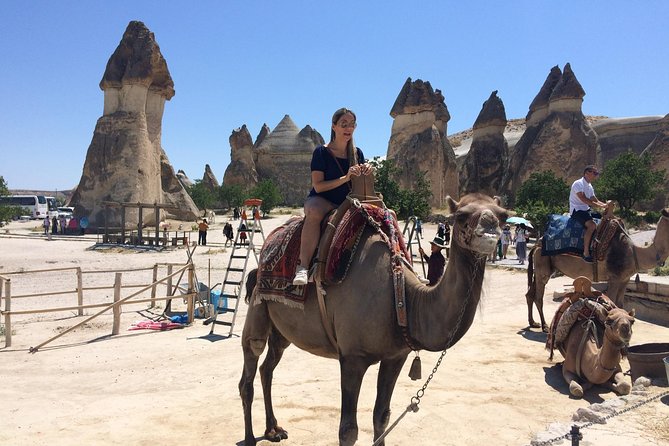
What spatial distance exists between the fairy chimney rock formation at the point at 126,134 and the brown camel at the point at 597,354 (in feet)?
116

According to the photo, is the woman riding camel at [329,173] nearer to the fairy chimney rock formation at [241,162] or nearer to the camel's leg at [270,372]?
the camel's leg at [270,372]

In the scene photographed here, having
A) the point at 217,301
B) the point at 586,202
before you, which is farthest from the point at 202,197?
the point at 586,202

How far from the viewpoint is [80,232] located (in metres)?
35.8

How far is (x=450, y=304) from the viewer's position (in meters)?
3.22

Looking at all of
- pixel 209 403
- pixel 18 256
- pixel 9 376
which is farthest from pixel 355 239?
pixel 18 256

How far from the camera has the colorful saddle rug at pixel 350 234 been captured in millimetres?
3676

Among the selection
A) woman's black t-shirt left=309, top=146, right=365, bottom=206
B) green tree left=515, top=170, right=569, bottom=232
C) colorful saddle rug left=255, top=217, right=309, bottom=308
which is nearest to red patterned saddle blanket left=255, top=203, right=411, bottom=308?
colorful saddle rug left=255, top=217, right=309, bottom=308

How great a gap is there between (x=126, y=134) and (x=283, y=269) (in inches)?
1485

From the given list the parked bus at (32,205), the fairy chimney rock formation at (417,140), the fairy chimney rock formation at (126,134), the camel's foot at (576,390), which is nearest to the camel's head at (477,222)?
the camel's foot at (576,390)

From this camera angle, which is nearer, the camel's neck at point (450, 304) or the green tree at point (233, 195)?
the camel's neck at point (450, 304)

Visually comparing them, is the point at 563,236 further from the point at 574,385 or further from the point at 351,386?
the point at 351,386

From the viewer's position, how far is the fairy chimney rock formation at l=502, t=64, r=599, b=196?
39.0 metres

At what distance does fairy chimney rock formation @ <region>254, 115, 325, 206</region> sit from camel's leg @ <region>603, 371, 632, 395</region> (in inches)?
2186

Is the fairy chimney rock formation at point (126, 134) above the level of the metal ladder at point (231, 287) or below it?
above
